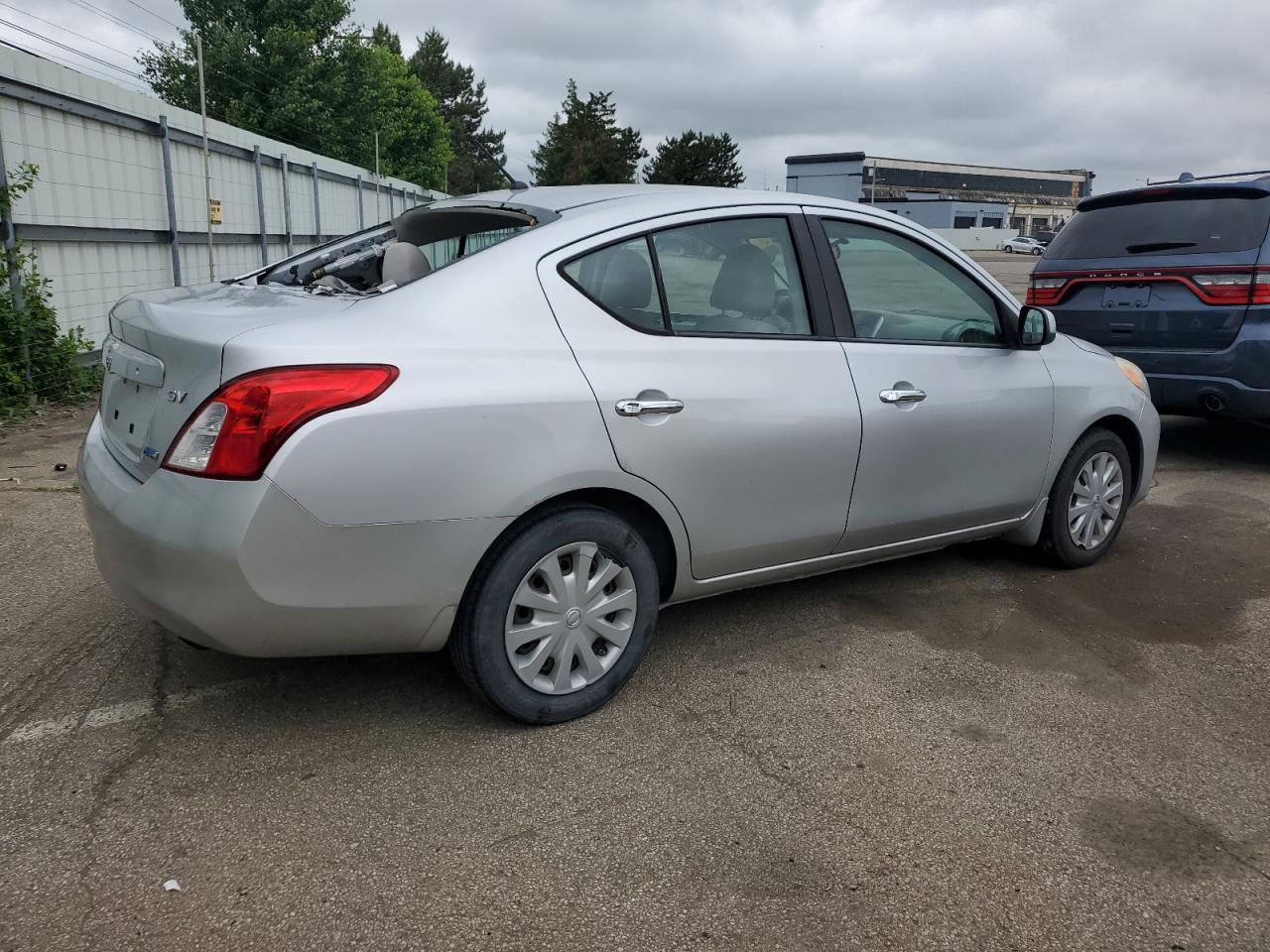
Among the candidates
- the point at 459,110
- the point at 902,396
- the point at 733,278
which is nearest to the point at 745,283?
the point at 733,278

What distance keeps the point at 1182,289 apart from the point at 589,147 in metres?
74.0

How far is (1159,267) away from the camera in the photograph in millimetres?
6293

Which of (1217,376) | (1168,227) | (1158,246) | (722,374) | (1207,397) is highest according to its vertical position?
(1168,227)

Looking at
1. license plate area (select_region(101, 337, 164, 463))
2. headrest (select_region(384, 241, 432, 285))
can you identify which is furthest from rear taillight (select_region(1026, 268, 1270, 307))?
license plate area (select_region(101, 337, 164, 463))

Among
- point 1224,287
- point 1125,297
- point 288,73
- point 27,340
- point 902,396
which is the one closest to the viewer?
point 902,396

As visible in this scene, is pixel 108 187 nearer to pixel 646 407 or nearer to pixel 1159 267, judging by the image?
pixel 646 407

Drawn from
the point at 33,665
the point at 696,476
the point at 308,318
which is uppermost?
the point at 308,318

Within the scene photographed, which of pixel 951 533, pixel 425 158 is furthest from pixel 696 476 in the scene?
pixel 425 158

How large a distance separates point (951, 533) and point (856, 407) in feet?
2.80

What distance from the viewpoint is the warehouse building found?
89312 mm

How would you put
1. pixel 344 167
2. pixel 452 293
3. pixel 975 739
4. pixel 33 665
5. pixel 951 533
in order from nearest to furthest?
pixel 452 293
pixel 975 739
pixel 33 665
pixel 951 533
pixel 344 167

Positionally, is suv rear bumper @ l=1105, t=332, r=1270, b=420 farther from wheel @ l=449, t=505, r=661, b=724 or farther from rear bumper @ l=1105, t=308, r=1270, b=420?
wheel @ l=449, t=505, r=661, b=724

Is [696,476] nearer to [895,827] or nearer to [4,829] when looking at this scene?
[895,827]

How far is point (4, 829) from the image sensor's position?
8.03ft
